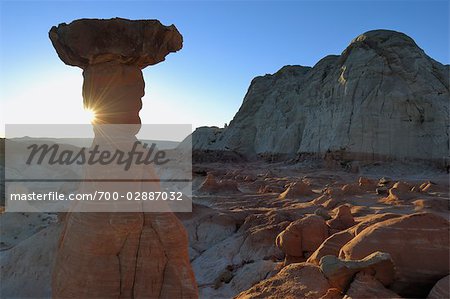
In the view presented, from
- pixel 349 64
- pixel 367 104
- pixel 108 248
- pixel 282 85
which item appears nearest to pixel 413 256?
pixel 108 248

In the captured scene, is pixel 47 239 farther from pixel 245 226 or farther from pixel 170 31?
pixel 170 31

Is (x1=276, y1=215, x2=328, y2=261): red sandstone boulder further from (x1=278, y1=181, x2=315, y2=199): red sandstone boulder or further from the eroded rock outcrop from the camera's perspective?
(x1=278, y1=181, x2=315, y2=199): red sandstone boulder

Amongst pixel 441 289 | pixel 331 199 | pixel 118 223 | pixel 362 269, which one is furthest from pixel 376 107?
pixel 118 223

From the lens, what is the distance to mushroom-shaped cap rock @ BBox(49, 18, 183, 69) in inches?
187

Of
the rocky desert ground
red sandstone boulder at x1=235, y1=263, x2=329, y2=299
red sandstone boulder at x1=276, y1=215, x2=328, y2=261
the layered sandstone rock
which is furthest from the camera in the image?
red sandstone boulder at x1=276, y1=215, x2=328, y2=261

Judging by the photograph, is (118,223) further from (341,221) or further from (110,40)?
(341,221)

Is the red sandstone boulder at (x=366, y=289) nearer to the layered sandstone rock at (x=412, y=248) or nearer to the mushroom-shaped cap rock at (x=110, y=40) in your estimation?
the layered sandstone rock at (x=412, y=248)

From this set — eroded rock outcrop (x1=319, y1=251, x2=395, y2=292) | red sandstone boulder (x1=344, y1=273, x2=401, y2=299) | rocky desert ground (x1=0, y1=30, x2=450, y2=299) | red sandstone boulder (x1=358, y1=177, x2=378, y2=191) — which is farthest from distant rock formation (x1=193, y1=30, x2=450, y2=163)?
red sandstone boulder (x1=344, y1=273, x2=401, y2=299)

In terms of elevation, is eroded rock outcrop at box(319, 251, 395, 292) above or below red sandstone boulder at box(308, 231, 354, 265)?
above

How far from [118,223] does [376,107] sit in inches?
1079

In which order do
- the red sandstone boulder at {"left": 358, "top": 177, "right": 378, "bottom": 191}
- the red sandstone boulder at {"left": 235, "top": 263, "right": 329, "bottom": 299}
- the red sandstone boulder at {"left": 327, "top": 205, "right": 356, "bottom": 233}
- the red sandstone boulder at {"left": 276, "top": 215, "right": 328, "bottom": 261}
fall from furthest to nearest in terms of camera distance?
1. the red sandstone boulder at {"left": 358, "top": 177, "right": 378, "bottom": 191}
2. the red sandstone boulder at {"left": 327, "top": 205, "right": 356, "bottom": 233}
3. the red sandstone boulder at {"left": 276, "top": 215, "right": 328, "bottom": 261}
4. the red sandstone boulder at {"left": 235, "top": 263, "right": 329, "bottom": 299}

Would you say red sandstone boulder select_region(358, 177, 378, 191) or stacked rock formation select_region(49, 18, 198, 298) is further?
red sandstone boulder select_region(358, 177, 378, 191)

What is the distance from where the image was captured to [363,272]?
4.13 metres

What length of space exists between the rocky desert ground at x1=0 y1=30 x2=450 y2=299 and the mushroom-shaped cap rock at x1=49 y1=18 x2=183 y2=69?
347 cm
